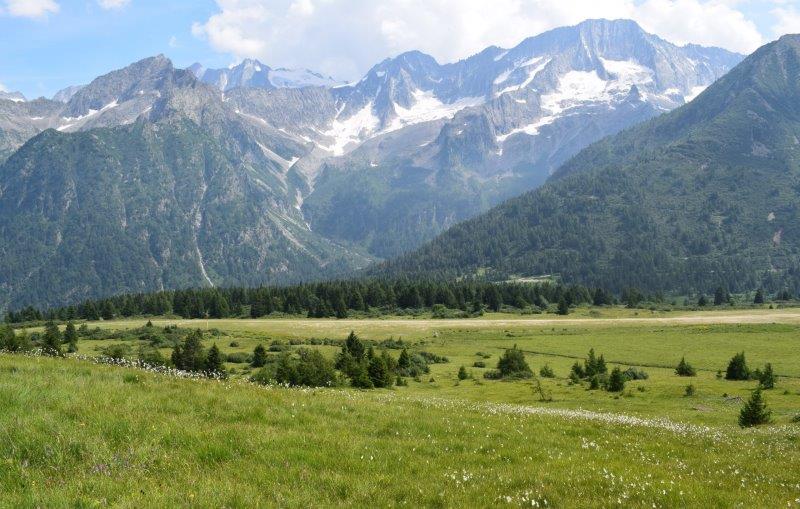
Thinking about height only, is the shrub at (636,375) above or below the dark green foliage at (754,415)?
below

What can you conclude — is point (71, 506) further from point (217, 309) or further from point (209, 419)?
point (217, 309)

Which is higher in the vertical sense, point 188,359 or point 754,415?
point 754,415

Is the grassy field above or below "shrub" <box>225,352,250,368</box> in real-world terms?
above

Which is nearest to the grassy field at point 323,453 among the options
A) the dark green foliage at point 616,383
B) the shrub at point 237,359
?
the dark green foliage at point 616,383

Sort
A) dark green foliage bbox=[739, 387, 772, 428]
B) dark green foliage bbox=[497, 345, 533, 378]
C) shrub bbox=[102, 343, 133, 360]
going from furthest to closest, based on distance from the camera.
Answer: dark green foliage bbox=[497, 345, 533, 378], shrub bbox=[102, 343, 133, 360], dark green foliage bbox=[739, 387, 772, 428]

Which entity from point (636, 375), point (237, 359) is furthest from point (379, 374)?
point (636, 375)

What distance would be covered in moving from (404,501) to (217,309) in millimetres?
156435

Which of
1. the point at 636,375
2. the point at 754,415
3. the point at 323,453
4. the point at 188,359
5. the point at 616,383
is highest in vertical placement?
the point at 323,453

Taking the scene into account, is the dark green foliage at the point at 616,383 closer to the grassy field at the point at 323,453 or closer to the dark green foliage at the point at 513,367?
the dark green foliage at the point at 513,367

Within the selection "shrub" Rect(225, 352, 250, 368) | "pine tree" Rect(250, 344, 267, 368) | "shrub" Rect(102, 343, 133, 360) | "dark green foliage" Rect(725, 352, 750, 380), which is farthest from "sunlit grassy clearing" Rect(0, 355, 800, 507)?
"shrub" Rect(225, 352, 250, 368)

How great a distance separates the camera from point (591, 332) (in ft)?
352

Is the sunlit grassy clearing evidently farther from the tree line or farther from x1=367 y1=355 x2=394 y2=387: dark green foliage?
the tree line

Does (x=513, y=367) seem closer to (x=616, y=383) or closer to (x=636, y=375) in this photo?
(x=636, y=375)

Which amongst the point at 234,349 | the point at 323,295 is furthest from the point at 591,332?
the point at 323,295
